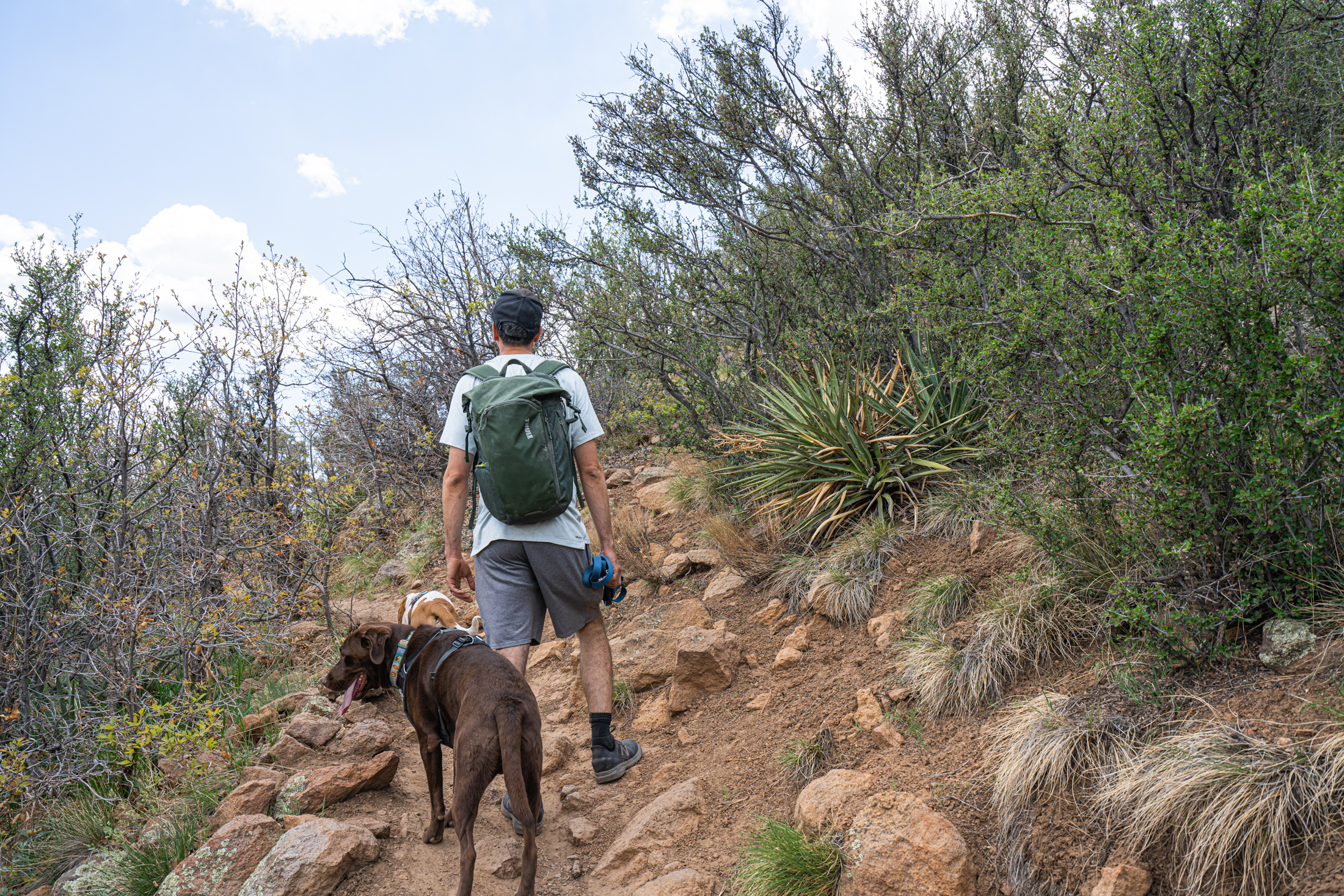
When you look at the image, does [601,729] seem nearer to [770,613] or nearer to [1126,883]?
[770,613]

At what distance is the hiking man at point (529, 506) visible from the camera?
10.8ft

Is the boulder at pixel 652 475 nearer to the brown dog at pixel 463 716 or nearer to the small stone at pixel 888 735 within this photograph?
the brown dog at pixel 463 716

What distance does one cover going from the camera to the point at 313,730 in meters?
4.08

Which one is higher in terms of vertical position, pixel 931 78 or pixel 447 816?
pixel 931 78

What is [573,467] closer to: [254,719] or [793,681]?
[793,681]

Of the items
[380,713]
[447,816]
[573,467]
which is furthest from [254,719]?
[573,467]

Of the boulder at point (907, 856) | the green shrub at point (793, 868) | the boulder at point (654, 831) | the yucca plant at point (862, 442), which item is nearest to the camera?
the boulder at point (907, 856)

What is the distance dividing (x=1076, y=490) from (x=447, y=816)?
315 cm

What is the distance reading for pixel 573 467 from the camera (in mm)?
3564

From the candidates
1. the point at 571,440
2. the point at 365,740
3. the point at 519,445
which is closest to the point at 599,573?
A: the point at 571,440

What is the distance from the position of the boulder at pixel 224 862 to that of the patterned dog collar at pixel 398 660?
761 mm

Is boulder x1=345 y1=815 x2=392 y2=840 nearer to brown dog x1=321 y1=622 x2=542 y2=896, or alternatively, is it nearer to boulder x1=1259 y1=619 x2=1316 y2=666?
brown dog x1=321 y1=622 x2=542 y2=896

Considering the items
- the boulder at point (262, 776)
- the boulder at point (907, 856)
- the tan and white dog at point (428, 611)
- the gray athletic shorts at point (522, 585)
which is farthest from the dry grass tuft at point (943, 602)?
the boulder at point (262, 776)

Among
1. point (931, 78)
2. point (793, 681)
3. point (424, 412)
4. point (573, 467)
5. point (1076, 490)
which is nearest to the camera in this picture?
point (1076, 490)
